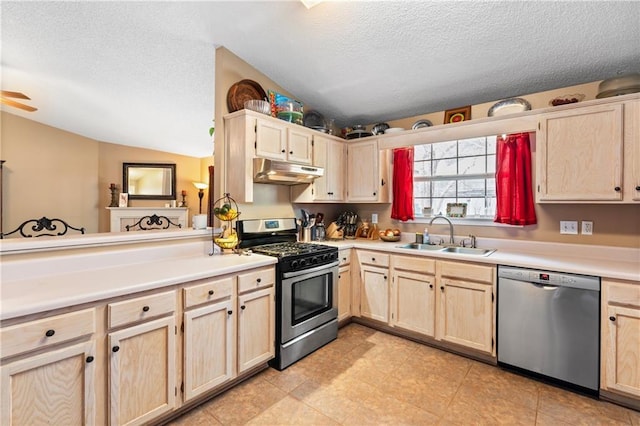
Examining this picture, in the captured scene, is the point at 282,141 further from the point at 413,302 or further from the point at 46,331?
the point at 46,331

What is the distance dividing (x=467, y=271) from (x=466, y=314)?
379 millimetres

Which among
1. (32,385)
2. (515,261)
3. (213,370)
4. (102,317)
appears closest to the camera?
(32,385)

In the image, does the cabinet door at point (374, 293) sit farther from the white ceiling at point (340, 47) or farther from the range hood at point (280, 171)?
the white ceiling at point (340, 47)

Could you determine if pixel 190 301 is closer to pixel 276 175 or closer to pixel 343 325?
pixel 276 175

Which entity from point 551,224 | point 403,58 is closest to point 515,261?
point 551,224

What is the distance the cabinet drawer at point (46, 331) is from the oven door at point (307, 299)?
125 cm

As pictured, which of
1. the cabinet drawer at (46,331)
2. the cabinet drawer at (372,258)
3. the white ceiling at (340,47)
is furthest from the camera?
the cabinet drawer at (372,258)

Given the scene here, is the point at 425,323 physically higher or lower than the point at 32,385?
lower

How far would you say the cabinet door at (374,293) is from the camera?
9.68 feet

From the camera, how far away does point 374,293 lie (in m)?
3.03

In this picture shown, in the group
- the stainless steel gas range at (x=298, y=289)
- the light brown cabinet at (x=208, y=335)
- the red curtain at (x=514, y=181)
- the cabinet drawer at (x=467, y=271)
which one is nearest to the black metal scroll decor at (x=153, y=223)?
the stainless steel gas range at (x=298, y=289)

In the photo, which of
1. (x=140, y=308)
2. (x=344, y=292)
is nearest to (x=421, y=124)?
(x=344, y=292)

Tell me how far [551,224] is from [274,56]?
10.0 feet

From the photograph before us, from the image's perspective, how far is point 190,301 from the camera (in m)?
1.77
